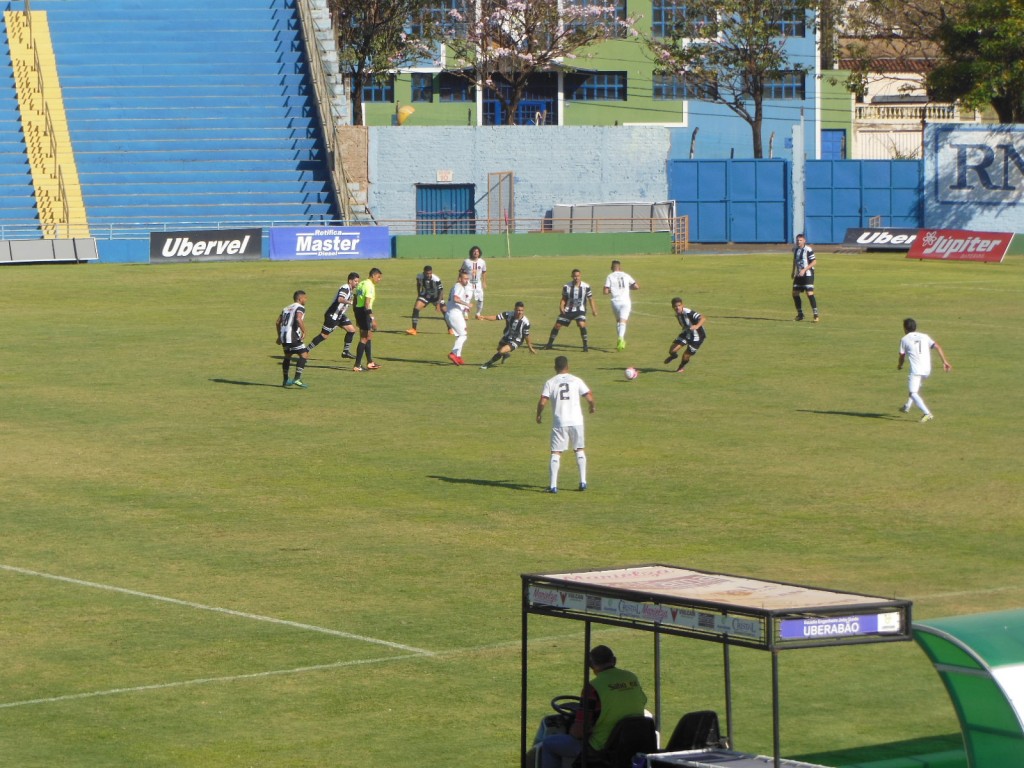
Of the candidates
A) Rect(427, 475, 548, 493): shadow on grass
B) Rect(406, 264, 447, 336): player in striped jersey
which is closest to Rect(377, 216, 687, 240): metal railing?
Rect(406, 264, 447, 336): player in striped jersey

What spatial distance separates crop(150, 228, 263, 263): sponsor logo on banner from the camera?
191 feet

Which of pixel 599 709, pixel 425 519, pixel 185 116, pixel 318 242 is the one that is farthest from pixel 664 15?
pixel 599 709

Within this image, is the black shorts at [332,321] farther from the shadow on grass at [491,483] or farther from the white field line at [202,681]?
the white field line at [202,681]

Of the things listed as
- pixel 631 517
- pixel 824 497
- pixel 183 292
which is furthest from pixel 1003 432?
pixel 183 292

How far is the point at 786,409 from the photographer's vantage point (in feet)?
104

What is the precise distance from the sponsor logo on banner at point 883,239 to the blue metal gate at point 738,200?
23.7ft

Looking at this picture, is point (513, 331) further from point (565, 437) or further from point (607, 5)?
point (607, 5)

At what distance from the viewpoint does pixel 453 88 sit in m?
102

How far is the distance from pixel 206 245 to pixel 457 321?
2410cm

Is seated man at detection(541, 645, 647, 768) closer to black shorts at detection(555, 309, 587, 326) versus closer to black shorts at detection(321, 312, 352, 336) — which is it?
black shorts at detection(321, 312, 352, 336)

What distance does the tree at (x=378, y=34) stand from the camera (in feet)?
289

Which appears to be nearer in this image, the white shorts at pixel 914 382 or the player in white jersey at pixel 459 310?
the white shorts at pixel 914 382

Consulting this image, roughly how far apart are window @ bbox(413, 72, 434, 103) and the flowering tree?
Result: 6.64m

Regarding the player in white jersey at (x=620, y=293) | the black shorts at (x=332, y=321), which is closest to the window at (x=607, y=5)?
the player in white jersey at (x=620, y=293)
